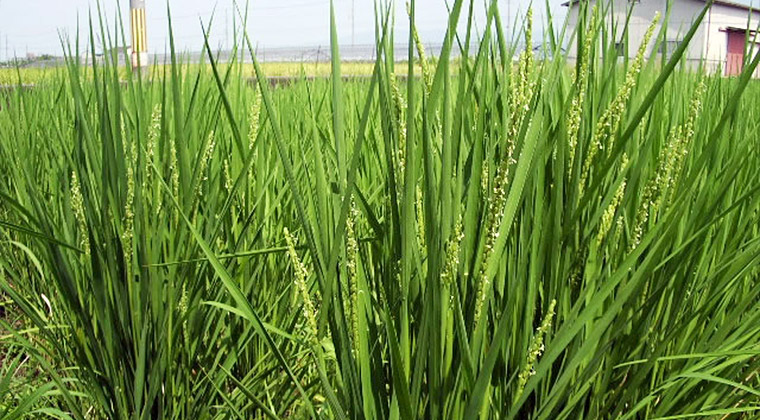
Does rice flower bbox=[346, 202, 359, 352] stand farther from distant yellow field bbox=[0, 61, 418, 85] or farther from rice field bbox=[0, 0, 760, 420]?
distant yellow field bbox=[0, 61, 418, 85]

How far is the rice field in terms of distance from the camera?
0.71 meters

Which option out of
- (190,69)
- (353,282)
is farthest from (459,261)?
(190,69)

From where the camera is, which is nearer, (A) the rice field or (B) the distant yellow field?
(A) the rice field

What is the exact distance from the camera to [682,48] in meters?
0.70

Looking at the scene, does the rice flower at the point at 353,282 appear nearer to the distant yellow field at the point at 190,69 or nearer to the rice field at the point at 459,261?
the rice field at the point at 459,261

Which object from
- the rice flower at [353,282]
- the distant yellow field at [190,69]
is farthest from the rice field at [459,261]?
the distant yellow field at [190,69]

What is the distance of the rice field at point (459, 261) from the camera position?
0.71m

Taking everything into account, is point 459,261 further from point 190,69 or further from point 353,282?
point 190,69

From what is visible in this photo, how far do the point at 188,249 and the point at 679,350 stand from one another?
0.67 metres

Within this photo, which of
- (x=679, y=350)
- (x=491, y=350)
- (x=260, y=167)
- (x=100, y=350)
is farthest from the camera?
(x=260, y=167)

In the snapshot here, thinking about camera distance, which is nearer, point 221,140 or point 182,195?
point 182,195

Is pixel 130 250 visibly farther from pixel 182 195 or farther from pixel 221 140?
pixel 221 140

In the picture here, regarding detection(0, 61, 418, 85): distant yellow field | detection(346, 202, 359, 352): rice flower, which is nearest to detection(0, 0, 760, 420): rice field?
detection(346, 202, 359, 352): rice flower

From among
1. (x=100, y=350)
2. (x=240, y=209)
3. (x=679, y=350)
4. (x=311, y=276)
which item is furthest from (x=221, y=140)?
(x=679, y=350)
